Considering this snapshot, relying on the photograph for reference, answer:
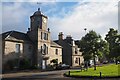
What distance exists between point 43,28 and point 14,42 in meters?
11.2

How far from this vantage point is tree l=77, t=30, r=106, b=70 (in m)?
40.5

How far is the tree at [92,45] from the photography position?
40.5 meters

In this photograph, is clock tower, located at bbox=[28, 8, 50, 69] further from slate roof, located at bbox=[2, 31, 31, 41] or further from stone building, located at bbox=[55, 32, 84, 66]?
stone building, located at bbox=[55, 32, 84, 66]

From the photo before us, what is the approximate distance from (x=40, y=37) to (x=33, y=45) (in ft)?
8.69

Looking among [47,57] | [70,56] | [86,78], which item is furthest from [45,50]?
[86,78]

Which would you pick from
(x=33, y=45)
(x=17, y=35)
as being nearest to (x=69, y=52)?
(x=33, y=45)

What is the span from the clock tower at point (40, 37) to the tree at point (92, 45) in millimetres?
16478

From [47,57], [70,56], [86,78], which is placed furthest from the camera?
[70,56]

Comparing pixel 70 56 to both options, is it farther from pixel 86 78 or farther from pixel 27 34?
pixel 86 78

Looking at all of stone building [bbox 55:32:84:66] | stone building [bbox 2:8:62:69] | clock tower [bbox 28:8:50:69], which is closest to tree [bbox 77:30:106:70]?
stone building [bbox 2:8:62:69]

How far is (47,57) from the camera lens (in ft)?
190

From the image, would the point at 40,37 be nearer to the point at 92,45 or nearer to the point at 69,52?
the point at 69,52

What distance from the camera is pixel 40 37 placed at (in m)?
56.1

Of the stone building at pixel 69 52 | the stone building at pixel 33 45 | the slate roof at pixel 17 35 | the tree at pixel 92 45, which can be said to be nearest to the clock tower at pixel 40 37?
the stone building at pixel 33 45
